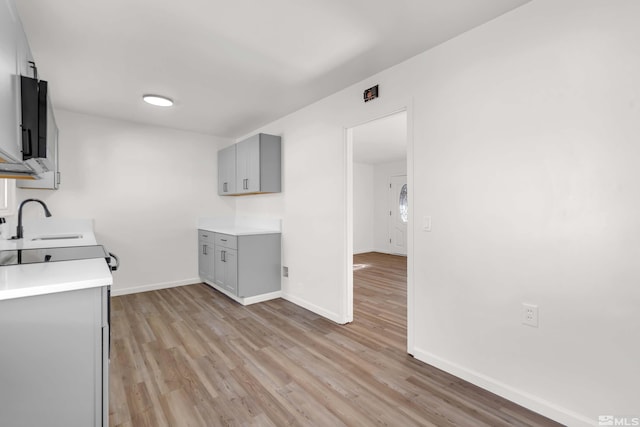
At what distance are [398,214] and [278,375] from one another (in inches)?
236

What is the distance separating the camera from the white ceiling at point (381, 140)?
14.2 feet

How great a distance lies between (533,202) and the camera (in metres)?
1.79

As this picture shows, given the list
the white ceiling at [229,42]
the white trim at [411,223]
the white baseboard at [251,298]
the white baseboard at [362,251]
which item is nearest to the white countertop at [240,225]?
the white baseboard at [251,298]

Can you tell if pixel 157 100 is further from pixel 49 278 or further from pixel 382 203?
pixel 382 203

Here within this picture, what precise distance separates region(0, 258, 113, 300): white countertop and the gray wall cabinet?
8.91 ft

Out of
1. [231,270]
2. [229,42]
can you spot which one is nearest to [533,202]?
A: [229,42]

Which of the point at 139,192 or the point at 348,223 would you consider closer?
the point at 348,223

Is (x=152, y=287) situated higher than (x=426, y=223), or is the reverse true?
(x=426, y=223)

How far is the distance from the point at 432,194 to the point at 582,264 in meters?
0.97

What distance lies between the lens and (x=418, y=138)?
2375 mm

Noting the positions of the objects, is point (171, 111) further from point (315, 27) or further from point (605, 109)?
point (605, 109)

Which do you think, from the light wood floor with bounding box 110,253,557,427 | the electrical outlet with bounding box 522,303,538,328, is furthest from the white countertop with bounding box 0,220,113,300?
the electrical outlet with bounding box 522,303,538,328

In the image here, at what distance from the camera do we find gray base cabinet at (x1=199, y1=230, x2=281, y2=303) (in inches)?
145

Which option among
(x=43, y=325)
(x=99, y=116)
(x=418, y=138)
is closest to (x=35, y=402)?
(x=43, y=325)
